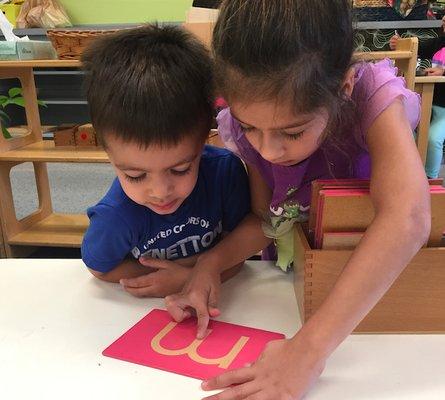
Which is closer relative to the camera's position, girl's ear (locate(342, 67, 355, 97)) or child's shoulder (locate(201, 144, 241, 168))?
girl's ear (locate(342, 67, 355, 97))

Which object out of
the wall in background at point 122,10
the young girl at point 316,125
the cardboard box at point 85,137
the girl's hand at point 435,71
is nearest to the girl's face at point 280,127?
the young girl at point 316,125

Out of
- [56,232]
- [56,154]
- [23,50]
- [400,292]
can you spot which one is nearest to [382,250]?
[400,292]

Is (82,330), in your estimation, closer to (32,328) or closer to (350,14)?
(32,328)

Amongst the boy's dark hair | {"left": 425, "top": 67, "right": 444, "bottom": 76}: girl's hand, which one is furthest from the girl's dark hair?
{"left": 425, "top": 67, "right": 444, "bottom": 76}: girl's hand

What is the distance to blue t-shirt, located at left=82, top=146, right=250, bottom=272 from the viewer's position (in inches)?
29.2

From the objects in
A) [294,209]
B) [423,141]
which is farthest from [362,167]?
[423,141]

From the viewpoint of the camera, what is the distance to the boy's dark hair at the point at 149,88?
0.65 m

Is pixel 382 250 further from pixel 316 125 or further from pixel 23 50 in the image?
pixel 23 50

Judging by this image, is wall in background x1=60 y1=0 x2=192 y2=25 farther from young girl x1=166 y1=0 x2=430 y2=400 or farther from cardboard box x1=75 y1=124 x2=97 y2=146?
young girl x1=166 y1=0 x2=430 y2=400

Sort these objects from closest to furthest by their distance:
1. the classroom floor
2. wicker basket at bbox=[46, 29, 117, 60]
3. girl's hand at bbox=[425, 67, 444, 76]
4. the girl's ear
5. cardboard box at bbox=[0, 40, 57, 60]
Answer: the girl's ear, wicker basket at bbox=[46, 29, 117, 60], cardboard box at bbox=[0, 40, 57, 60], the classroom floor, girl's hand at bbox=[425, 67, 444, 76]

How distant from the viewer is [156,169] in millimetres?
659

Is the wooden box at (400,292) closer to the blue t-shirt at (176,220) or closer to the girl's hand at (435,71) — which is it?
the blue t-shirt at (176,220)

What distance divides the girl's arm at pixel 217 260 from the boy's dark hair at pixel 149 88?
0.52 ft

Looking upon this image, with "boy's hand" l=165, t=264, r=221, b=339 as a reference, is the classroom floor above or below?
below
